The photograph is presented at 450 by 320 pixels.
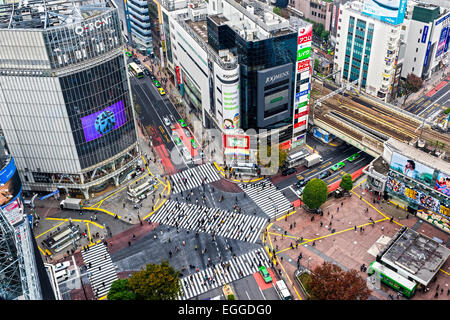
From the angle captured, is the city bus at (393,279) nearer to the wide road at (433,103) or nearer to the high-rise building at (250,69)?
the high-rise building at (250,69)

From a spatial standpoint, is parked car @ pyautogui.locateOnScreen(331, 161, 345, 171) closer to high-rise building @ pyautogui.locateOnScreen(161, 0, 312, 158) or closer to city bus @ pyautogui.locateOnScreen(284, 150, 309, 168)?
city bus @ pyautogui.locateOnScreen(284, 150, 309, 168)

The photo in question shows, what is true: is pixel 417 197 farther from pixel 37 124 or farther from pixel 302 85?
pixel 37 124

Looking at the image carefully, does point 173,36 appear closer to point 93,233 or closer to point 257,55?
point 257,55

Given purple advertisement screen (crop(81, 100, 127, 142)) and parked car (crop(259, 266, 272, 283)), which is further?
purple advertisement screen (crop(81, 100, 127, 142))

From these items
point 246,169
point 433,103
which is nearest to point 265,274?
point 246,169

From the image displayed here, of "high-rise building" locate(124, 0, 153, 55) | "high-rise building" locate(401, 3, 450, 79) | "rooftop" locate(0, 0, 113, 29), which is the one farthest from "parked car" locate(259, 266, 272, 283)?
"high-rise building" locate(124, 0, 153, 55)
